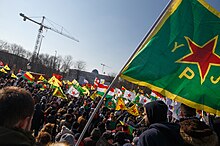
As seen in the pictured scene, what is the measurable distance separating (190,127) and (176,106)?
20.8 feet

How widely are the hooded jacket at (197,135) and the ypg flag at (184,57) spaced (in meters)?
0.71

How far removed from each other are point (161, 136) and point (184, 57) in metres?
1.57

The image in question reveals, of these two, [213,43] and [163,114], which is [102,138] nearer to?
[163,114]

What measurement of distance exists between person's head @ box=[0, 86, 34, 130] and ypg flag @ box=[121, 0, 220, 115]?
1.97 metres

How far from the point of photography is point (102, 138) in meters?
5.45

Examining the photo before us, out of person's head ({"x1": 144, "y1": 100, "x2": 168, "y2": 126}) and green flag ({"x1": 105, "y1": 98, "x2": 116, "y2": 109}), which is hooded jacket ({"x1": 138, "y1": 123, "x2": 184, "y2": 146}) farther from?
green flag ({"x1": 105, "y1": 98, "x2": 116, "y2": 109})

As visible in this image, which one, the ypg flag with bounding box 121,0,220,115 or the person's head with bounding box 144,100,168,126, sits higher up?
the ypg flag with bounding box 121,0,220,115

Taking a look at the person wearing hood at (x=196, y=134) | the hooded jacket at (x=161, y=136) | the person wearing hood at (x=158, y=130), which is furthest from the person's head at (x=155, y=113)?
the person wearing hood at (x=196, y=134)

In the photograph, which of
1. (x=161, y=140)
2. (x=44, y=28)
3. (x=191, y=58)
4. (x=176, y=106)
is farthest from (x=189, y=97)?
(x=44, y=28)

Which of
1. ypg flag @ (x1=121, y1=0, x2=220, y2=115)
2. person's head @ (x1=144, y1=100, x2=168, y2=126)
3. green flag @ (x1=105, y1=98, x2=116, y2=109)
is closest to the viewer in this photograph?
person's head @ (x1=144, y1=100, x2=168, y2=126)

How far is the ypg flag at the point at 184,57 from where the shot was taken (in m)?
3.53

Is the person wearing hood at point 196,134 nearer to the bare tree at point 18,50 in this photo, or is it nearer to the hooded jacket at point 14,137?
the hooded jacket at point 14,137

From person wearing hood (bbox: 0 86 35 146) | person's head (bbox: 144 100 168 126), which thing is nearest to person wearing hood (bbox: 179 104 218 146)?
person's head (bbox: 144 100 168 126)

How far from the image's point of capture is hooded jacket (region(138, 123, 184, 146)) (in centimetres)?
253
